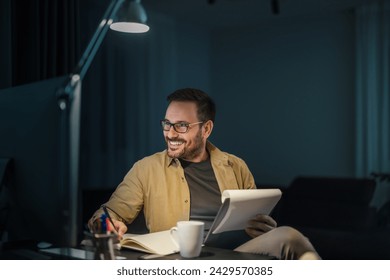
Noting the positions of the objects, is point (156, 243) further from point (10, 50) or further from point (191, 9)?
point (191, 9)

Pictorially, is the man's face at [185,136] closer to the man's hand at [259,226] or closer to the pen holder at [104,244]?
the man's hand at [259,226]

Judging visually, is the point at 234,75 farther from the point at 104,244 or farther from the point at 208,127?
the point at 104,244

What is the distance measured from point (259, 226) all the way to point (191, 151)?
0.23 meters

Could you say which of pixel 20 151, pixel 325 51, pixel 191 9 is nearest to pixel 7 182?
pixel 20 151

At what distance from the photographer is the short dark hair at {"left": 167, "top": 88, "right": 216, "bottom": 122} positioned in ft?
3.23

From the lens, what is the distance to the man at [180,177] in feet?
3.02

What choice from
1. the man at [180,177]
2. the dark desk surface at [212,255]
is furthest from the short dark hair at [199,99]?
the dark desk surface at [212,255]

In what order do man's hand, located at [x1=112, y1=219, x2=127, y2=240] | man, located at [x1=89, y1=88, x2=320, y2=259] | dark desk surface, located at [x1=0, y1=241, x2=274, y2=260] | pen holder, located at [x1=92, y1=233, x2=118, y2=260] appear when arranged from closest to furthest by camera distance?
pen holder, located at [x1=92, y1=233, x2=118, y2=260] → dark desk surface, located at [x1=0, y1=241, x2=274, y2=260] → man's hand, located at [x1=112, y1=219, x2=127, y2=240] → man, located at [x1=89, y1=88, x2=320, y2=259]

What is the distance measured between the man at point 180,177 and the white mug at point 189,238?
0.21 m

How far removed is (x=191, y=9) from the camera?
137 cm

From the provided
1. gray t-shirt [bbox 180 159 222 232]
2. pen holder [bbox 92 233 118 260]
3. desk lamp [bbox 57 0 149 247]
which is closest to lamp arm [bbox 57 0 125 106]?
desk lamp [bbox 57 0 149 247]

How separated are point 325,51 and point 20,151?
4.51 ft

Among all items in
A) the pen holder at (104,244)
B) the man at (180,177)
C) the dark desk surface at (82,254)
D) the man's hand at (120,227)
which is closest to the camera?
the pen holder at (104,244)

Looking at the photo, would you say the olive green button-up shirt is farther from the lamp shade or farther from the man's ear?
the lamp shade
